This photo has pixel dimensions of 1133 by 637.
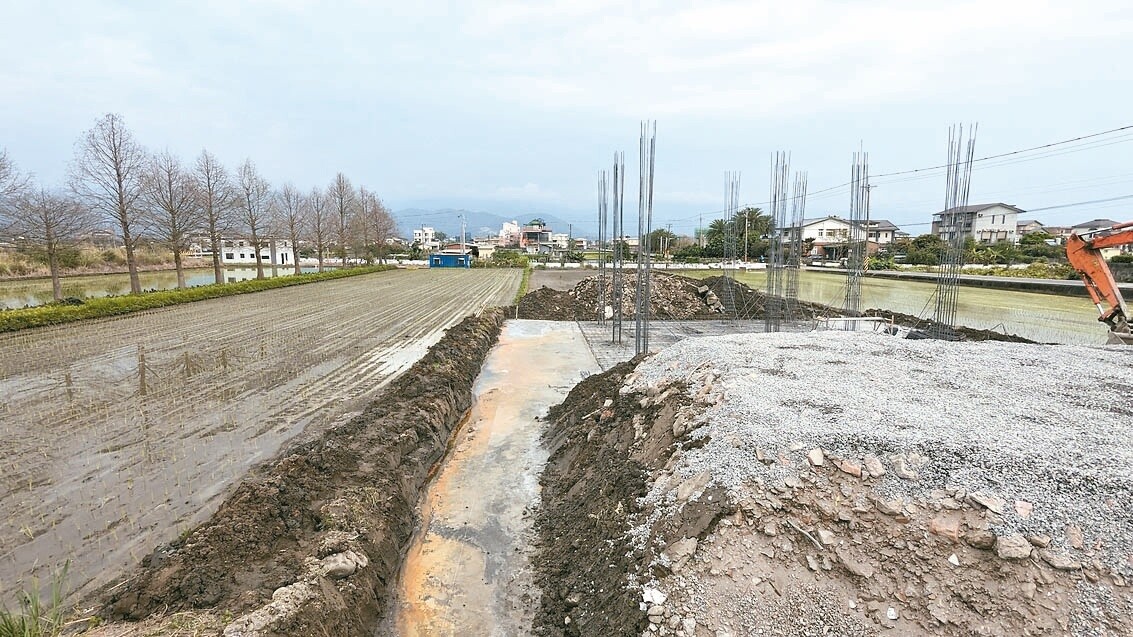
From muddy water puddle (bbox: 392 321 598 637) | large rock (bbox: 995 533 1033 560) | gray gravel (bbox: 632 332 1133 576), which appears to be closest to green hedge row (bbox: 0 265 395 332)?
muddy water puddle (bbox: 392 321 598 637)

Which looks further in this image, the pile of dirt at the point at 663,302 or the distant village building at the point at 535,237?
the distant village building at the point at 535,237

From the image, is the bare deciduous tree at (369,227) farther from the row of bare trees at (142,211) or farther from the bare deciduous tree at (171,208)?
the bare deciduous tree at (171,208)

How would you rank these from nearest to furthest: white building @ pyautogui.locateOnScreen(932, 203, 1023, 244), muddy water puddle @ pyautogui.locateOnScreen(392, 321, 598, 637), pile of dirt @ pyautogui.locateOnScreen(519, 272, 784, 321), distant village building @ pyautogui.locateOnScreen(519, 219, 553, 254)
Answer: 1. muddy water puddle @ pyautogui.locateOnScreen(392, 321, 598, 637)
2. pile of dirt @ pyautogui.locateOnScreen(519, 272, 784, 321)
3. white building @ pyautogui.locateOnScreen(932, 203, 1023, 244)
4. distant village building @ pyautogui.locateOnScreen(519, 219, 553, 254)

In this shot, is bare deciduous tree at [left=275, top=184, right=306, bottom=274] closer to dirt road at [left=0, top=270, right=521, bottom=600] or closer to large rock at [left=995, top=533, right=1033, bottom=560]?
dirt road at [left=0, top=270, right=521, bottom=600]

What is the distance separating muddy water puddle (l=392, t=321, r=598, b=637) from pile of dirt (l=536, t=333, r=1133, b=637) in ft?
1.01

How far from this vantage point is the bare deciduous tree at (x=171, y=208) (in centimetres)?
2208

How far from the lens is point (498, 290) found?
2750cm

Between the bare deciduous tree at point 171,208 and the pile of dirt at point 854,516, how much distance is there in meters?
24.3

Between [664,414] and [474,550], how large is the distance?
240 centimetres

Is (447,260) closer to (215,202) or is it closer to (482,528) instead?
(215,202)

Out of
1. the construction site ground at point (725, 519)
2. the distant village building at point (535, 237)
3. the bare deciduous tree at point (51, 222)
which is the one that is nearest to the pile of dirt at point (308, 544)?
the construction site ground at point (725, 519)

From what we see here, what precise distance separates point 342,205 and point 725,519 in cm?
4590

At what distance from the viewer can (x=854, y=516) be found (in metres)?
3.51

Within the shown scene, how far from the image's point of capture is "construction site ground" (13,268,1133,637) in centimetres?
307
